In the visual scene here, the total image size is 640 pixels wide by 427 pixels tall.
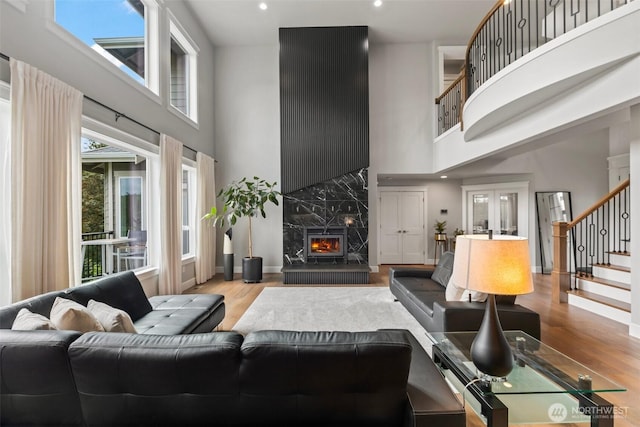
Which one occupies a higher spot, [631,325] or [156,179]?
[156,179]

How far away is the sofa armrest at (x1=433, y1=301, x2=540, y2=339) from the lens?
8.71 ft

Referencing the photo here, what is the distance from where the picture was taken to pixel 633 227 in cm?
327

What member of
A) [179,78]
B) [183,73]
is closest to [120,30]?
[179,78]

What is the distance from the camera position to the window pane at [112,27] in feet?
10.5

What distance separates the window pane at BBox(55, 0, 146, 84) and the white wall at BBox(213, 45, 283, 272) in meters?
2.59

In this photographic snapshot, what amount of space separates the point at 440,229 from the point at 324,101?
441 cm

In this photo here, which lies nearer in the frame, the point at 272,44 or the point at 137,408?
the point at 137,408

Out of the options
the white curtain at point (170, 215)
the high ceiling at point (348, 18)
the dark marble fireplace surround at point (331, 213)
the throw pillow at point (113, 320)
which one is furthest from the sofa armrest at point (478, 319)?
the high ceiling at point (348, 18)

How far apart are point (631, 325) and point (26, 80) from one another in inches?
250

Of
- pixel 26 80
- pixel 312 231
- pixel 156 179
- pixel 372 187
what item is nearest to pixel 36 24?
pixel 26 80

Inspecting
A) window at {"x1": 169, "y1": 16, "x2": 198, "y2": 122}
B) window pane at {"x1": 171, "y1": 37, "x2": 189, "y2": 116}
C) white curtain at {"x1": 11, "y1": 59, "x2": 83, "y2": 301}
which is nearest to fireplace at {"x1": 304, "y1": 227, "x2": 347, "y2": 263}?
window at {"x1": 169, "y1": 16, "x2": 198, "y2": 122}

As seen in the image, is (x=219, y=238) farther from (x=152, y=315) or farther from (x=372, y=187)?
(x=152, y=315)

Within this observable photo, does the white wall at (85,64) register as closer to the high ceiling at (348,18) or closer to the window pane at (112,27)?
the window pane at (112,27)

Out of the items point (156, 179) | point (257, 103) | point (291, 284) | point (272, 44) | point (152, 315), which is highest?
point (272, 44)
